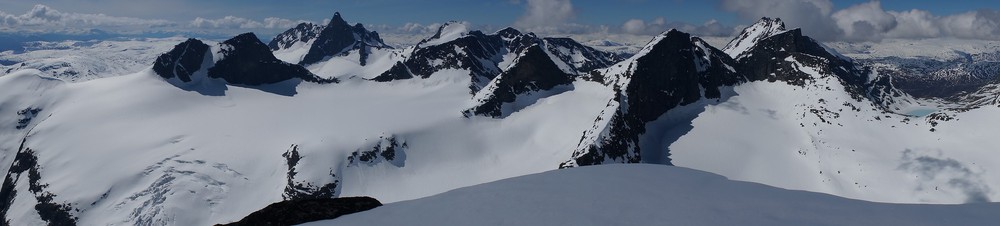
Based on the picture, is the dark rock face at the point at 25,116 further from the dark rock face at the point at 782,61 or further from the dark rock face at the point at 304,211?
the dark rock face at the point at 782,61

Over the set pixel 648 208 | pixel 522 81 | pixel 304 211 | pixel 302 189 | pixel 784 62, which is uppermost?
pixel 784 62

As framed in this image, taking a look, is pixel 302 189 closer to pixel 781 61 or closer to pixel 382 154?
pixel 382 154

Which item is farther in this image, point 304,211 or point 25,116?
point 25,116

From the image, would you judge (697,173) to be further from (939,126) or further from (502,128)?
(939,126)

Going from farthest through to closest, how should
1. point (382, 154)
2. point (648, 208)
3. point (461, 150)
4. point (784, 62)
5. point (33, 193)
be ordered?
point (784, 62), point (461, 150), point (33, 193), point (382, 154), point (648, 208)

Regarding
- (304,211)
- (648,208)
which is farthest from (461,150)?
(648,208)

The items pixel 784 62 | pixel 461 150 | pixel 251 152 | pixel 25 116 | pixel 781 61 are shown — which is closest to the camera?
pixel 461 150

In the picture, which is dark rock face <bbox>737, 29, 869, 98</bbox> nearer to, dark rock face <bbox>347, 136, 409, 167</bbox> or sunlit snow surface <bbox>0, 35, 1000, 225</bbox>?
sunlit snow surface <bbox>0, 35, 1000, 225</bbox>

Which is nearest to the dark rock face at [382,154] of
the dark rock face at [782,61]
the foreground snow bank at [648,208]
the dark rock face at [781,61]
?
the foreground snow bank at [648,208]
